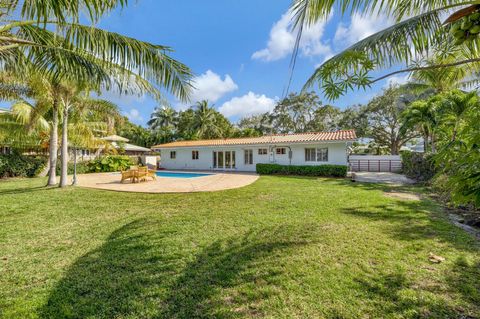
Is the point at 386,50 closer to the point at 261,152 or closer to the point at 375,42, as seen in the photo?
the point at 375,42

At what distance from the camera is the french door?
2428 centimetres

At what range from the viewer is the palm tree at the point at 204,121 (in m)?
36.8

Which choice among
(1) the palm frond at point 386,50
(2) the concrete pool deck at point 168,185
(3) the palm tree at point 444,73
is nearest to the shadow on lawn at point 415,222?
(3) the palm tree at point 444,73

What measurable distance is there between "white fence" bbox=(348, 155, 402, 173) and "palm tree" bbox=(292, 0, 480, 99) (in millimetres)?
23476

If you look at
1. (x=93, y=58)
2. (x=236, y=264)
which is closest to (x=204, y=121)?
(x=93, y=58)

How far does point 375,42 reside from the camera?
3.57 metres

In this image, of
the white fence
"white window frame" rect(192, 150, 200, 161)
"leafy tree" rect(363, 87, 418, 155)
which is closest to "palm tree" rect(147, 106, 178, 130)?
"white window frame" rect(192, 150, 200, 161)

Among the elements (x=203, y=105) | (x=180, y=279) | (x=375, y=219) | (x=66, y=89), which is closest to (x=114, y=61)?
(x=180, y=279)

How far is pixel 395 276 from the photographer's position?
362 centimetres

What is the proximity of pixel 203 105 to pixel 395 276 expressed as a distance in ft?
118

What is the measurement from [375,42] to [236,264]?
13.8 ft

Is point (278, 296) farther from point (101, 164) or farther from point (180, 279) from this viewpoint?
point (101, 164)

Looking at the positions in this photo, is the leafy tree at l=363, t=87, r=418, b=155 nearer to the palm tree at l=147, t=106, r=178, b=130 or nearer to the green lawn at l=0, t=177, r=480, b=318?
the green lawn at l=0, t=177, r=480, b=318

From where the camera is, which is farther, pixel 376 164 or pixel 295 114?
pixel 295 114
